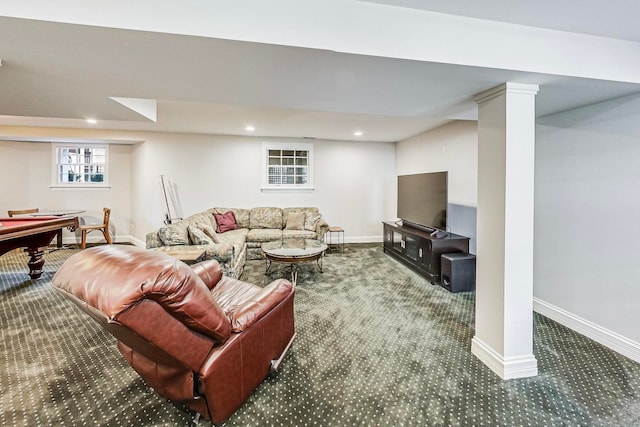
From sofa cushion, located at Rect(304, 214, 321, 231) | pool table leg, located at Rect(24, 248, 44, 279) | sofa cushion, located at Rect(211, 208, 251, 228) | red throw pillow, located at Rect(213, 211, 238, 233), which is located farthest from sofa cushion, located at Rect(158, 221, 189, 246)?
sofa cushion, located at Rect(304, 214, 321, 231)

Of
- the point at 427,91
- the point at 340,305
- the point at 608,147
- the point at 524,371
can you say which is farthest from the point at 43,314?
the point at 608,147

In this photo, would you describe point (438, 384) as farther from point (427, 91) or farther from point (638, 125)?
point (638, 125)

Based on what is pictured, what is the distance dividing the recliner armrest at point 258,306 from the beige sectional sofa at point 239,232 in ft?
5.81

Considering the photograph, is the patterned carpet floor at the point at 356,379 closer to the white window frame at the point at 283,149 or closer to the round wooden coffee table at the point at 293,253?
the round wooden coffee table at the point at 293,253

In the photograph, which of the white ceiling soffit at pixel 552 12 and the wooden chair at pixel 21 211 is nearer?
the white ceiling soffit at pixel 552 12

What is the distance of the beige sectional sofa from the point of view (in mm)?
3510

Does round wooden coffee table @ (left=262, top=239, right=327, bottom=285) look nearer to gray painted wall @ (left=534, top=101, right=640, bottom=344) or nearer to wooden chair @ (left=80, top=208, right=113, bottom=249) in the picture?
gray painted wall @ (left=534, top=101, right=640, bottom=344)

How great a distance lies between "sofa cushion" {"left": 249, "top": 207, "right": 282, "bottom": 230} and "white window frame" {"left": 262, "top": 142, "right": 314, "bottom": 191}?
608mm

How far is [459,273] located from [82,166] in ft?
25.1

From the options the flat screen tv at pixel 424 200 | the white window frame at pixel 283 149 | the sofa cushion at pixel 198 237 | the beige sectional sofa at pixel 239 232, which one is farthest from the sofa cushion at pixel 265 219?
the flat screen tv at pixel 424 200

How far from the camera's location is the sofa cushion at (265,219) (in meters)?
5.72

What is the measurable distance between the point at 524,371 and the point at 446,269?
1645mm

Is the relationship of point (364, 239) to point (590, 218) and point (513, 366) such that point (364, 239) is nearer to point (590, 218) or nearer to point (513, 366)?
point (590, 218)

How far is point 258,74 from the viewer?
1.75m
